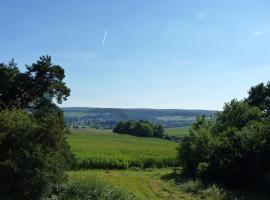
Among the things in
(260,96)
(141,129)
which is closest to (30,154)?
(260,96)

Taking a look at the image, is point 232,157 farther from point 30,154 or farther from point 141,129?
point 141,129

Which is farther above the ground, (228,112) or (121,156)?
(228,112)

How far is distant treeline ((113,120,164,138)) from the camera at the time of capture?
13325 centimetres

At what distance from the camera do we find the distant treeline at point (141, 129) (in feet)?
437

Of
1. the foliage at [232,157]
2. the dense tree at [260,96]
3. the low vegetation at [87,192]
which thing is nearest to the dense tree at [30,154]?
the low vegetation at [87,192]

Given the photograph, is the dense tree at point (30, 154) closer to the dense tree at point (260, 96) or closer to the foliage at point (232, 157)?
the foliage at point (232, 157)

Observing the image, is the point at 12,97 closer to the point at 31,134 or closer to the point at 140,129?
the point at 31,134

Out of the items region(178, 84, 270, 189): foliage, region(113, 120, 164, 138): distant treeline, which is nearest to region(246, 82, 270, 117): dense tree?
region(178, 84, 270, 189): foliage

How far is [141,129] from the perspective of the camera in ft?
438

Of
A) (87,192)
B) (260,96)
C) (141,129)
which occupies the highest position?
(260,96)

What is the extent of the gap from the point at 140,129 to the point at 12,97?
278 ft

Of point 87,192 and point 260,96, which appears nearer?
point 87,192

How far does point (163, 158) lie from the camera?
6869cm

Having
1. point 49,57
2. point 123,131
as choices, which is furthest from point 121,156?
point 123,131
